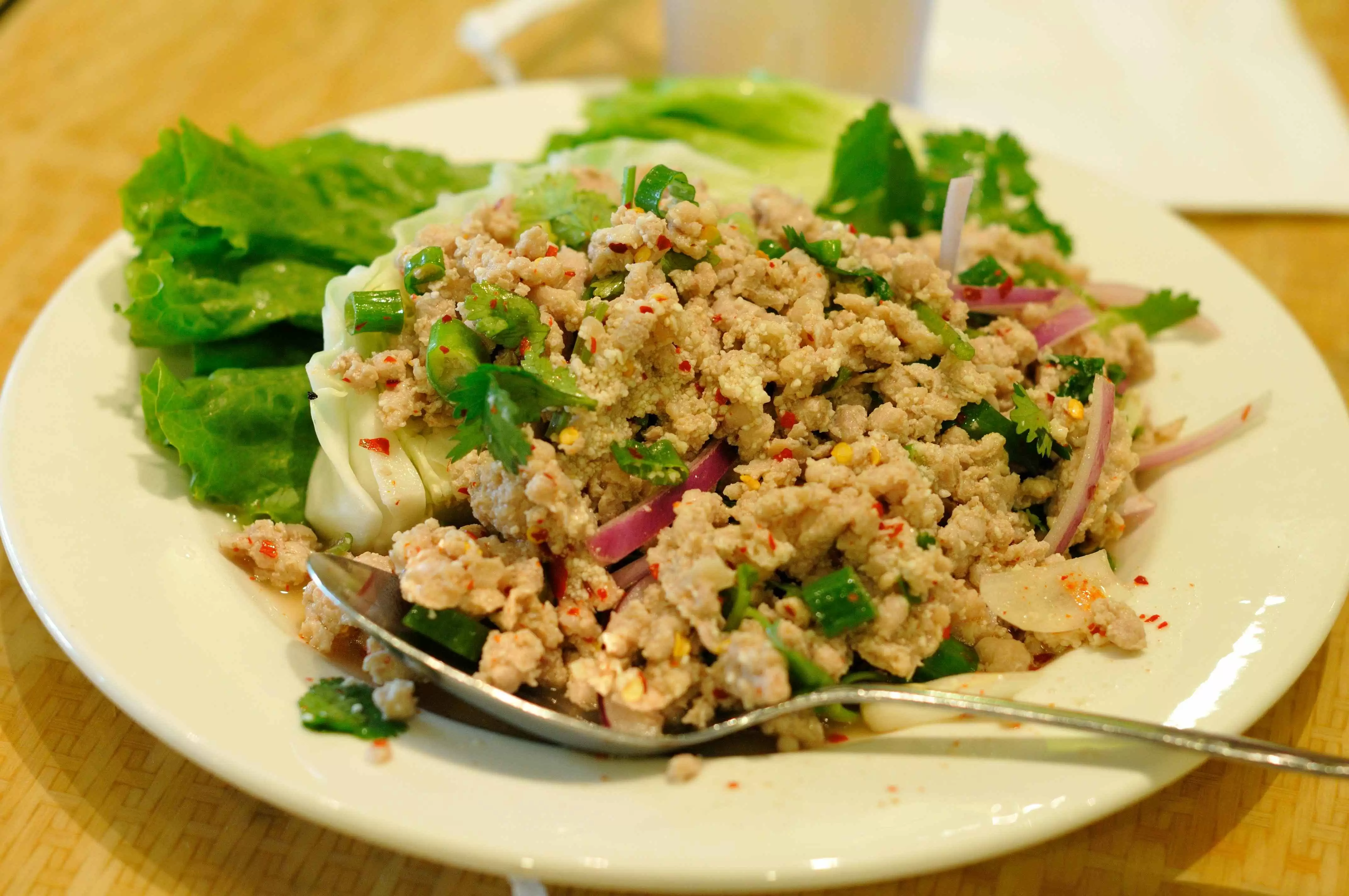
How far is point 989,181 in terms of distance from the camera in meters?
3.48

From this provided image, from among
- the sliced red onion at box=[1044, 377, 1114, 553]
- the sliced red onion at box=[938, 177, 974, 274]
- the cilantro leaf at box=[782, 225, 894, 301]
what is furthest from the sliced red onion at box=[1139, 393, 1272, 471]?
the cilantro leaf at box=[782, 225, 894, 301]

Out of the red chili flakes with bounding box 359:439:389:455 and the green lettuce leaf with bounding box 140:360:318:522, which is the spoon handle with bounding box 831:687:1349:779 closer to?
the red chili flakes with bounding box 359:439:389:455

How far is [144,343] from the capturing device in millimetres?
2816

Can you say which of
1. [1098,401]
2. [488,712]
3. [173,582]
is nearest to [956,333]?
[1098,401]

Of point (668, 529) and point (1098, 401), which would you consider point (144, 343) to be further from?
point (1098, 401)

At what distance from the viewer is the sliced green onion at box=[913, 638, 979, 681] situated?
222cm

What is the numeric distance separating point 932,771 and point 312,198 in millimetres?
2497

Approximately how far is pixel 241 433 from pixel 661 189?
1.23 metres

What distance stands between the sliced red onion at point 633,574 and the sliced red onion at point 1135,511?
1.25m

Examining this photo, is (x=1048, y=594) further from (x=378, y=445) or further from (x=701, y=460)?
(x=378, y=445)

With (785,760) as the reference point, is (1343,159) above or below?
above

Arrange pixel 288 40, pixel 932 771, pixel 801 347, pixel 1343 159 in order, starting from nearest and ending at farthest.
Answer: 1. pixel 932 771
2. pixel 801 347
3. pixel 1343 159
4. pixel 288 40

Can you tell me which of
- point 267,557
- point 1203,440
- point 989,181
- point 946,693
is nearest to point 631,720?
point 946,693

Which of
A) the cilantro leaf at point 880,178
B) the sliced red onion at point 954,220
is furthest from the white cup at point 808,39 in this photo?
the sliced red onion at point 954,220
